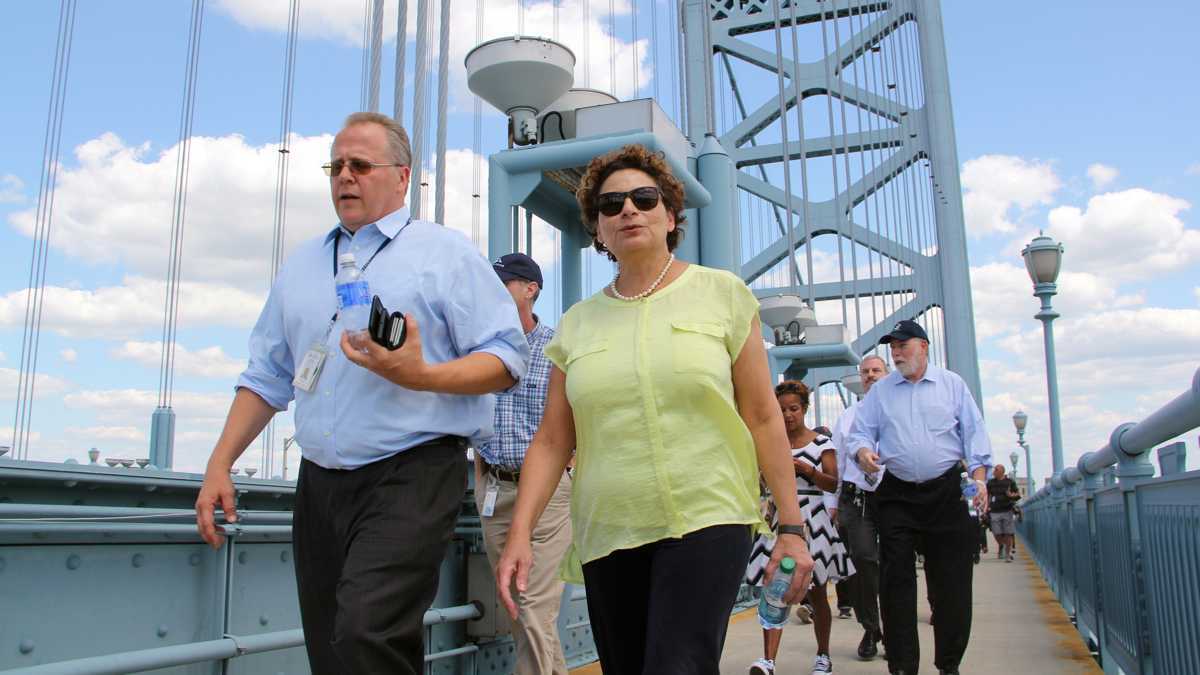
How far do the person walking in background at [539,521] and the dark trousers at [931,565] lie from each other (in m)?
1.76

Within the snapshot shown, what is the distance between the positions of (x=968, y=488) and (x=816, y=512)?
1.05 metres

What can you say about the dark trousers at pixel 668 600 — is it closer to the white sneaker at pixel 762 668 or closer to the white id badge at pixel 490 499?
the white id badge at pixel 490 499

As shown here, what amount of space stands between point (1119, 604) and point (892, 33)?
43534 mm

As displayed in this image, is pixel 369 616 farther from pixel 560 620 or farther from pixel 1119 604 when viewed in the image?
pixel 1119 604

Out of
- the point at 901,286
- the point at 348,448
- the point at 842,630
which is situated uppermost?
the point at 901,286

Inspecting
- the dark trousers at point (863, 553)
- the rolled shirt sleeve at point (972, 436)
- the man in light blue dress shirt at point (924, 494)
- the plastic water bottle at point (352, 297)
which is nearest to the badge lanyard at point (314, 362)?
the plastic water bottle at point (352, 297)

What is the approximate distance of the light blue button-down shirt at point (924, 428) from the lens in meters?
5.18

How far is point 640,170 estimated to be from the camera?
2.63m

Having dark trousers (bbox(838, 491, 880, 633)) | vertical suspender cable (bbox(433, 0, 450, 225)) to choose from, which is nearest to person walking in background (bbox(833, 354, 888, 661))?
dark trousers (bbox(838, 491, 880, 633))

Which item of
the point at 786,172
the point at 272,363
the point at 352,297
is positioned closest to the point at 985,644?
the point at 272,363

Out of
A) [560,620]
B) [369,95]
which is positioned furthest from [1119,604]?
[369,95]

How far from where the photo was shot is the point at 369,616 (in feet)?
7.18

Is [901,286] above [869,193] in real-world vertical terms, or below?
below

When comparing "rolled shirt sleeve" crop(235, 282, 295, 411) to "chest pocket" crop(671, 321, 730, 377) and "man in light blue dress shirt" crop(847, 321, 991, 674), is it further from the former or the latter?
"man in light blue dress shirt" crop(847, 321, 991, 674)
